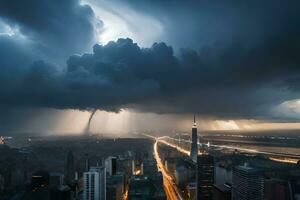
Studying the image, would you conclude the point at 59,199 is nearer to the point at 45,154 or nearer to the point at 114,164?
the point at 114,164

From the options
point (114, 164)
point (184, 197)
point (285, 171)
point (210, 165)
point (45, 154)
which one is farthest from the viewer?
point (45, 154)

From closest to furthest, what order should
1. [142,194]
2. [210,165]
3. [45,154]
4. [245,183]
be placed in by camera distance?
[245,183]
[142,194]
[210,165]
[45,154]

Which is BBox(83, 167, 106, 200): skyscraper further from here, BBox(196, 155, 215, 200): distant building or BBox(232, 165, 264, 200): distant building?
BBox(232, 165, 264, 200): distant building

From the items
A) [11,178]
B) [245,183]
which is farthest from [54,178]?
[245,183]

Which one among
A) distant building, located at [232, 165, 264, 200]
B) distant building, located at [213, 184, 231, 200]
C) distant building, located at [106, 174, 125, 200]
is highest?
distant building, located at [232, 165, 264, 200]

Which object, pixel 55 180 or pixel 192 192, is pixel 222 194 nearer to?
pixel 192 192

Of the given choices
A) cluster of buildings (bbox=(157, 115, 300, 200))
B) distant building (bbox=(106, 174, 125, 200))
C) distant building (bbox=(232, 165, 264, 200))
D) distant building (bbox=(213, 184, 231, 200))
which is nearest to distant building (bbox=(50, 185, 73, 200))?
distant building (bbox=(106, 174, 125, 200))
